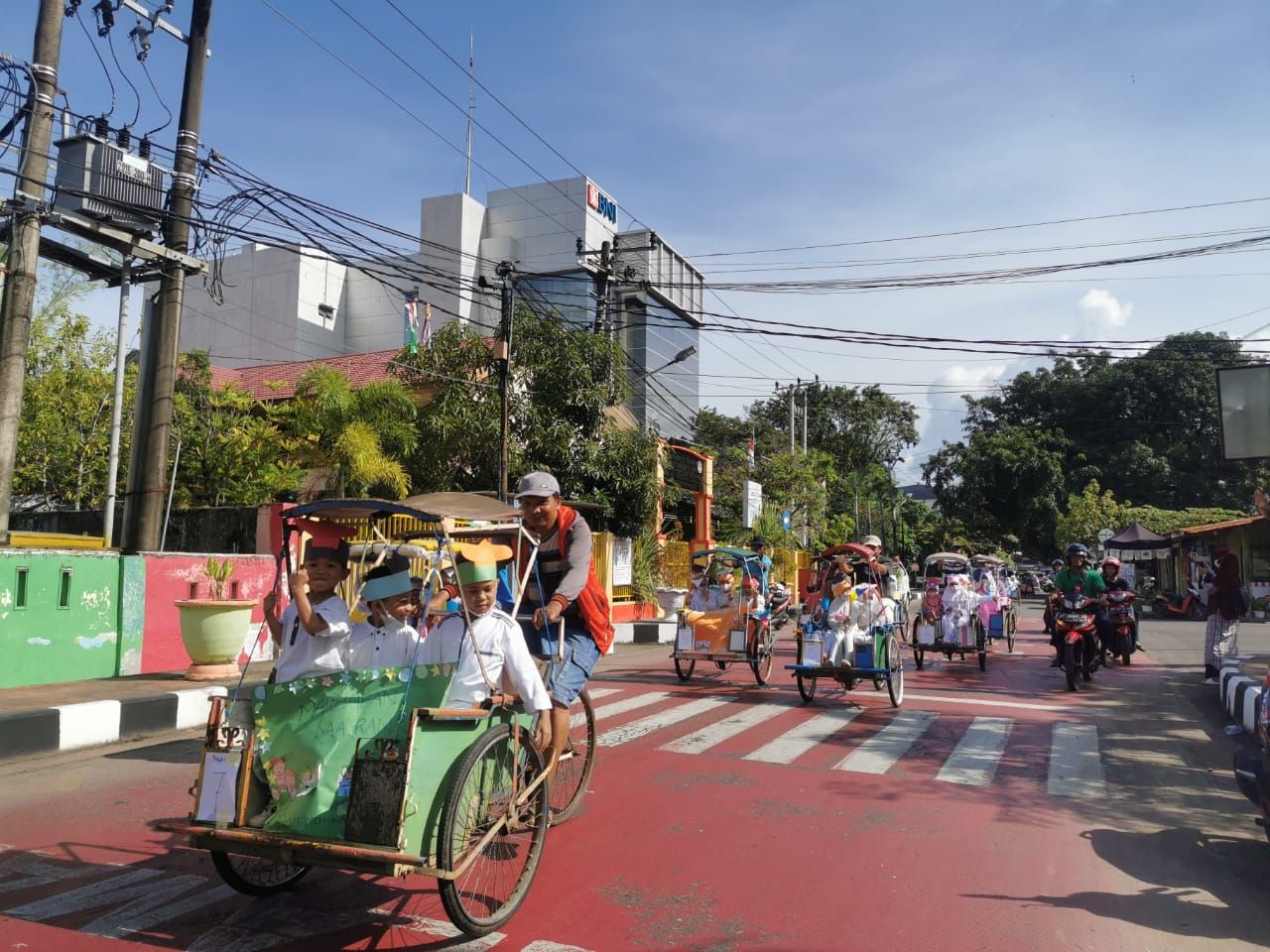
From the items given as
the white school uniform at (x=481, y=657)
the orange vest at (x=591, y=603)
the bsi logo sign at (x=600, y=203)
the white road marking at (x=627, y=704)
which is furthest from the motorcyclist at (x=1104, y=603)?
the bsi logo sign at (x=600, y=203)

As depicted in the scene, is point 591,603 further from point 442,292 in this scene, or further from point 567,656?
point 442,292

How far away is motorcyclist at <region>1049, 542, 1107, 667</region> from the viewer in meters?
11.9

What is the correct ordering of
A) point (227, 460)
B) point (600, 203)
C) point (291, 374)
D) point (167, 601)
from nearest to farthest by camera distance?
point (167, 601), point (227, 460), point (291, 374), point (600, 203)

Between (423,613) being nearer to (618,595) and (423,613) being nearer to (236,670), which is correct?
(236,670)

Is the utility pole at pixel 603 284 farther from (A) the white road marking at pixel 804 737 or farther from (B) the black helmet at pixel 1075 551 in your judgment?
(A) the white road marking at pixel 804 737

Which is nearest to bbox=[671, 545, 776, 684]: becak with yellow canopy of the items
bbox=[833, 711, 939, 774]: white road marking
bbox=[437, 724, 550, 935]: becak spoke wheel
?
bbox=[833, 711, 939, 774]: white road marking

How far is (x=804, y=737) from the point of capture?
8242mm

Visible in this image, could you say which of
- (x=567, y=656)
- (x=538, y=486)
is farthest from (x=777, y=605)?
(x=538, y=486)

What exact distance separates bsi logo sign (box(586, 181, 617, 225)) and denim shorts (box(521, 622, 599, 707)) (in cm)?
3937

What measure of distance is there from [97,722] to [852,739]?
6.76 m

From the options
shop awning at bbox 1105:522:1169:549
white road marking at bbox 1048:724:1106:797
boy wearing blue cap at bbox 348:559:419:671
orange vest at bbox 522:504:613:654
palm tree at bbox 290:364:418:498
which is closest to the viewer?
boy wearing blue cap at bbox 348:559:419:671

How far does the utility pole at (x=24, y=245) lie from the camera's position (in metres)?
9.77

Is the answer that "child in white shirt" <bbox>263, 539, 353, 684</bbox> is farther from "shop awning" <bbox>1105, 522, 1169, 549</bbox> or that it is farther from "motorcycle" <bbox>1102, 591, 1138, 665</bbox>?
"shop awning" <bbox>1105, 522, 1169, 549</bbox>

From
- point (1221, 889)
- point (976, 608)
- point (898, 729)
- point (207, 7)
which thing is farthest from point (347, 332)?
point (1221, 889)
